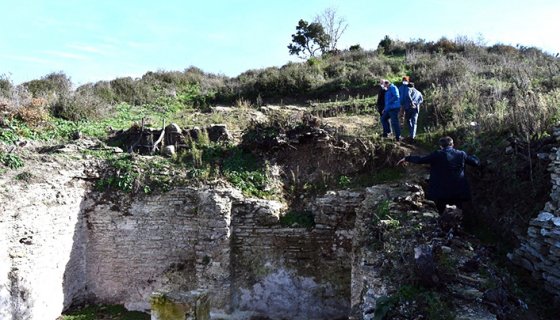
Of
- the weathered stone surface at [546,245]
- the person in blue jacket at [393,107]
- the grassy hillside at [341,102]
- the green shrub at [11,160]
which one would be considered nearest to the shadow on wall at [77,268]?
the green shrub at [11,160]

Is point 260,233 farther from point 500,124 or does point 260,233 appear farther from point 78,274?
point 500,124

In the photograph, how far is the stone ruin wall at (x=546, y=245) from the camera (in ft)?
18.7

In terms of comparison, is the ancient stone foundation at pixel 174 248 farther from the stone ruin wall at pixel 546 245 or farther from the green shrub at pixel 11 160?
the stone ruin wall at pixel 546 245

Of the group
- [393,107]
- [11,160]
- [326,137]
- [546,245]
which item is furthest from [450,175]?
[11,160]

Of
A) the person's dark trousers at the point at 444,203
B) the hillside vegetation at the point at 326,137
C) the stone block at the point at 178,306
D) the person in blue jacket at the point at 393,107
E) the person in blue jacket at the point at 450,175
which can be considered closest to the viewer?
the stone block at the point at 178,306

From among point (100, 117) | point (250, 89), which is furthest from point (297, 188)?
point (250, 89)

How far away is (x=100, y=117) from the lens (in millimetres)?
13586

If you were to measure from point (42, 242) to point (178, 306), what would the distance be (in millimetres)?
5023

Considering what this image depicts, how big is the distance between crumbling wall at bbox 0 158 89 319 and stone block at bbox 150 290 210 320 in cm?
443

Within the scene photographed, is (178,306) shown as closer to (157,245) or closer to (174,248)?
(174,248)

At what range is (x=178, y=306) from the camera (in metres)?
4.96

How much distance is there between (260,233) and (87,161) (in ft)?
13.5

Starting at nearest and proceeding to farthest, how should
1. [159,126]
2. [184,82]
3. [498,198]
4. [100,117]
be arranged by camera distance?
[498,198], [159,126], [100,117], [184,82]

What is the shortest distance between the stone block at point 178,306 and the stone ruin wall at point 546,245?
14.0 feet
